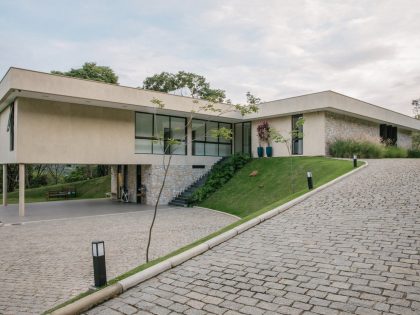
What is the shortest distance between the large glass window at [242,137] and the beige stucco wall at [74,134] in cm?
749

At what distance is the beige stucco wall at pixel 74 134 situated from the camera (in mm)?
14469

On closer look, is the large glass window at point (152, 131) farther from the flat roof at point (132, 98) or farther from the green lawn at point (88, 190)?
the green lawn at point (88, 190)

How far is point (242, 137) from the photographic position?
2373cm

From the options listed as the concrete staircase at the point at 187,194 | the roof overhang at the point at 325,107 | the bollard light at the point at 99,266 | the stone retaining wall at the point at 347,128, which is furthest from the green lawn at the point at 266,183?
the bollard light at the point at 99,266

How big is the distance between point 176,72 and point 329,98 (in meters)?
20.0

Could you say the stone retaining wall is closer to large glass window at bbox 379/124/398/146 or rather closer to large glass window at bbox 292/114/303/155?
large glass window at bbox 379/124/398/146

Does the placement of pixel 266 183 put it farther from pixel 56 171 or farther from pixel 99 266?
pixel 56 171

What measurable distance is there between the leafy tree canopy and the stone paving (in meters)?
21.2

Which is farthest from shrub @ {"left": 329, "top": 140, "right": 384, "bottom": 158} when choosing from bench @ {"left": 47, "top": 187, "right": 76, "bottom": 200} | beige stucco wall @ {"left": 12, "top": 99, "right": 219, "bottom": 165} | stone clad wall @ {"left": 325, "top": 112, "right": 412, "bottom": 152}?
bench @ {"left": 47, "top": 187, "right": 76, "bottom": 200}

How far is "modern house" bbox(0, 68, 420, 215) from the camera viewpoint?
14.4 metres

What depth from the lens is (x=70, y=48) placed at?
17.6 m

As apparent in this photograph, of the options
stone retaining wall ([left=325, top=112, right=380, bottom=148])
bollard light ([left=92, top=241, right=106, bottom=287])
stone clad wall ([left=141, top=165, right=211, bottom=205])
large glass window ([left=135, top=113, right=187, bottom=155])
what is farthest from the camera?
stone retaining wall ([left=325, top=112, right=380, bottom=148])

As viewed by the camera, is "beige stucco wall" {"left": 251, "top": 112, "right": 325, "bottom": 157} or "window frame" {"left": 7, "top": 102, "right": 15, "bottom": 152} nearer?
"window frame" {"left": 7, "top": 102, "right": 15, "bottom": 152}

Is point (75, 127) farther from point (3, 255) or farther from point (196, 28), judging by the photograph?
point (3, 255)
